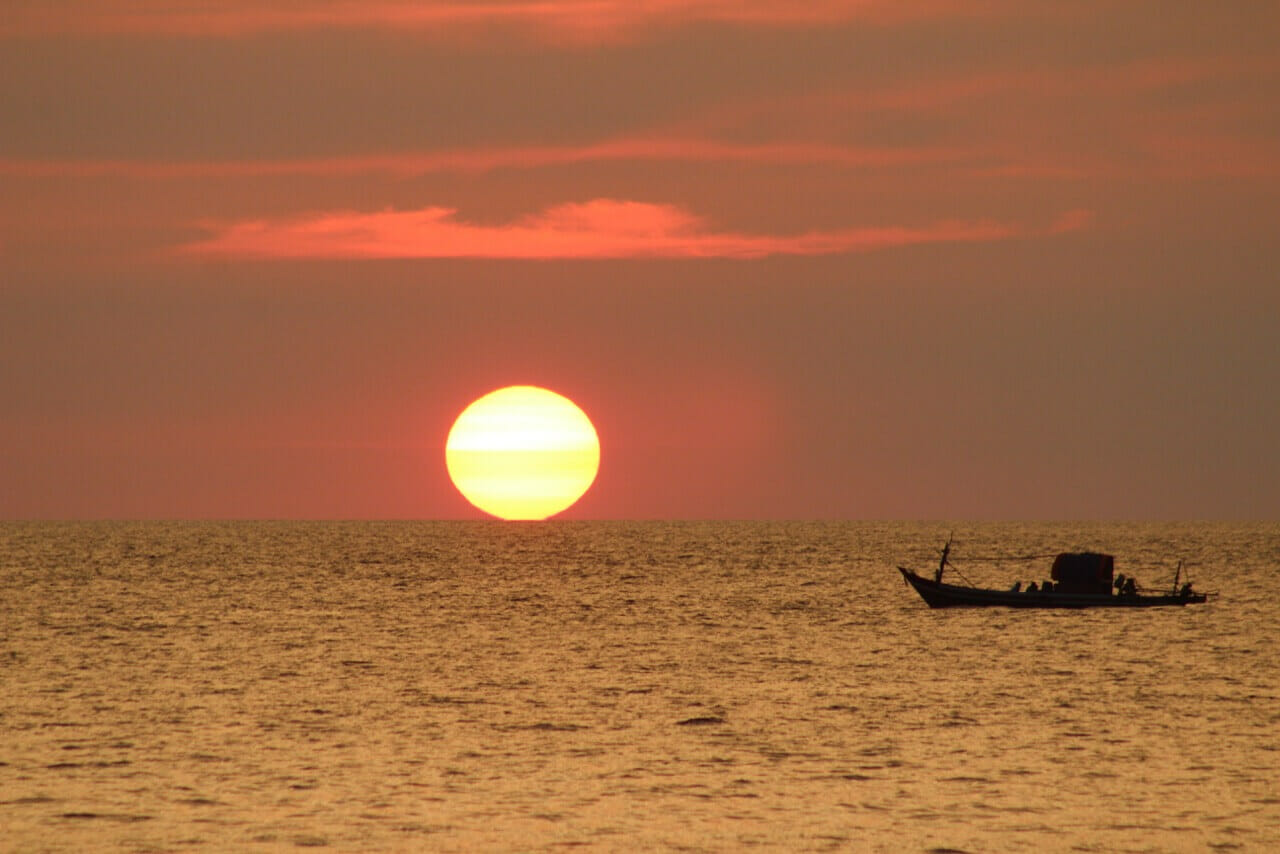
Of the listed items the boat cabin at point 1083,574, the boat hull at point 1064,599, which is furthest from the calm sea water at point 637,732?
the boat cabin at point 1083,574

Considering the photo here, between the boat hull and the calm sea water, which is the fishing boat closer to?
the boat hull

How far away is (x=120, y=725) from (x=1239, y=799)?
3182cm

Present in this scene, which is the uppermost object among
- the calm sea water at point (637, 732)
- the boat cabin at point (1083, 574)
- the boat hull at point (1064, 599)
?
the boat cabin at point (1083, 574)

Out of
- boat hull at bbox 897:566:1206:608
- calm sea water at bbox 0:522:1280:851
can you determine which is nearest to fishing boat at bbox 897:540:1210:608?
boat hull at bbox 897:566:1206:608

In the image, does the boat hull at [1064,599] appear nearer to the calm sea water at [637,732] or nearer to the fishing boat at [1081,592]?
the fishing boat at [1081,592]

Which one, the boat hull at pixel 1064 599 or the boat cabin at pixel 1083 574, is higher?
the boat cabin at pixel 1083 574

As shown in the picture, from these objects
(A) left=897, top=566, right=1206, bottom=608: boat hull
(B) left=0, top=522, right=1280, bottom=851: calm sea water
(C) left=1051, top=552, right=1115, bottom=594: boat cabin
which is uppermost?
(C) left=1051, top=552, right=1115, bottom=594: boat cabin

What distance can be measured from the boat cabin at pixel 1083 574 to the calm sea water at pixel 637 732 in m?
2.16

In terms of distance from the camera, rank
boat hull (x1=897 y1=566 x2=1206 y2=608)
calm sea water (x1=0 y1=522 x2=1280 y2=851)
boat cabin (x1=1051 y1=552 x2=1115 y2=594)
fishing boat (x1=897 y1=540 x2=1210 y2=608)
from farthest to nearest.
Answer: boat cabin (x1=1051 y1=552 x2=1115 y2=594), fishing boat (x1=897 y1=540 x2=1210 y2=608), boat hull (x1=897 y1=566 x2=1206 y2=608), calm sea water (x1=0 y1=522 x2=1280 y2=851)

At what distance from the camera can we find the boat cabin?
320 feet

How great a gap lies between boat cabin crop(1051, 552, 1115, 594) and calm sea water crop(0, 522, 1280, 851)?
2163 millimetres

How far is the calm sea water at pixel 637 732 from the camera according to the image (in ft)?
115

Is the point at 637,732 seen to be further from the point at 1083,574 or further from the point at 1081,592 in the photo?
the point at 1083,574

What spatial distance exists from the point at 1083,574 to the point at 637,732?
5580 cm
